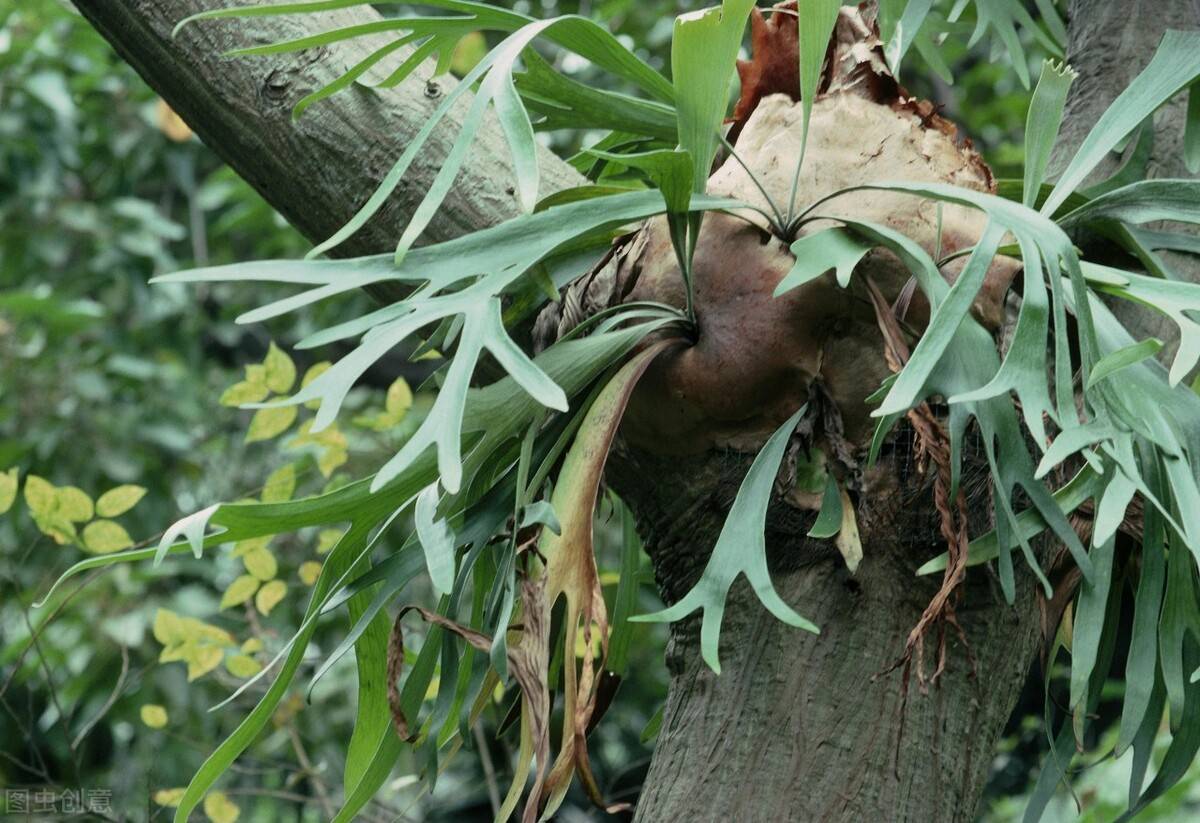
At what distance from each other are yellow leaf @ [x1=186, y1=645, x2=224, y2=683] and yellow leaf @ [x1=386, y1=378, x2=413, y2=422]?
1.22 feet

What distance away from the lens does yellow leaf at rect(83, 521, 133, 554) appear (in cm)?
162

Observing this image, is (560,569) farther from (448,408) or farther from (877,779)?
(877,779)

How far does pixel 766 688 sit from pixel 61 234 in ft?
8.18

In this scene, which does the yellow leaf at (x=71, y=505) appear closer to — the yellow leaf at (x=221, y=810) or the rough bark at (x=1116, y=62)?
the yellow leaf at (x=221, y=810)

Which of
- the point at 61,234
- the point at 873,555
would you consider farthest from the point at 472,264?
the point at 61,234

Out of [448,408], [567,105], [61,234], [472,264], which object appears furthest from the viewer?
[61,234]

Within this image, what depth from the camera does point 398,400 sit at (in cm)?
178

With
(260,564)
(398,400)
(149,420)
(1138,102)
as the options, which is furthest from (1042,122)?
(149,420)

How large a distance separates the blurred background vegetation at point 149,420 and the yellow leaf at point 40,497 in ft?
1.24

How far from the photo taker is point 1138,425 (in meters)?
0.88

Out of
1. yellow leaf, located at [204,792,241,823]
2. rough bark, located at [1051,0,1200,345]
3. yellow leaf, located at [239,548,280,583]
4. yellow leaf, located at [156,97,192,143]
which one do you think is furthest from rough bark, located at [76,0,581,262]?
yellow leaf, located at [156,97,192,143]

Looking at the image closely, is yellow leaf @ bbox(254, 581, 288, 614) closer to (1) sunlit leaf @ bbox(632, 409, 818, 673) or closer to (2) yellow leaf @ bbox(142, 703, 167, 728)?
(2) yellow leaf @ bbox(142, 703, 167, 728)

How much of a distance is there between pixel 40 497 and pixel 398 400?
0.45 m

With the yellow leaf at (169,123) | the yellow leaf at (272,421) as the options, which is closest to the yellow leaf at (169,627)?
the yellow leaf at (272,421)
